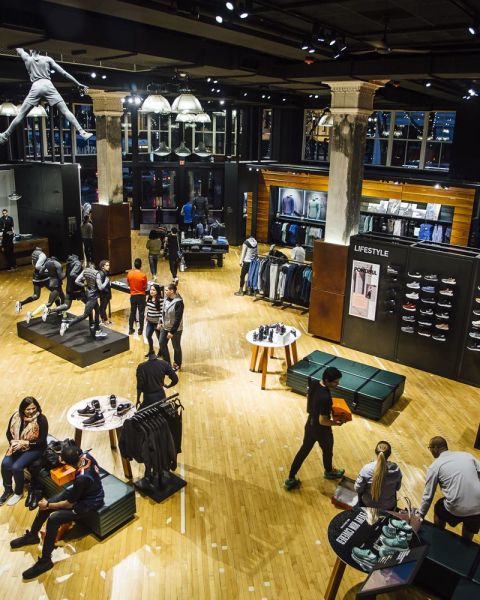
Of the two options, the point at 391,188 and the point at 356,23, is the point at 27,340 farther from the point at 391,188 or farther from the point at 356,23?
the point at 391,188

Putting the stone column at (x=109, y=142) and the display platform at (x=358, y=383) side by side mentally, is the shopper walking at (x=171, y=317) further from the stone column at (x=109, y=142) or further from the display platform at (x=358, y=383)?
the stone column at (x=109, y=142)

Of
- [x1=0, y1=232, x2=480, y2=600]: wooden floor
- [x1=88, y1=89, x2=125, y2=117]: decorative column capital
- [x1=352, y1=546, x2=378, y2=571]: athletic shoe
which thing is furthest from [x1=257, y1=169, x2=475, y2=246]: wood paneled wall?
[x1=352, y1=546, x2=378, y2=571]: athletic shoe

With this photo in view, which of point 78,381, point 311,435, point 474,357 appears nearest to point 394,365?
point 474,357

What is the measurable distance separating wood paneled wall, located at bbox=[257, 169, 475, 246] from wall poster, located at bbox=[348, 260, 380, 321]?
19.6 feet

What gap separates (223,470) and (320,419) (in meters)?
1.45

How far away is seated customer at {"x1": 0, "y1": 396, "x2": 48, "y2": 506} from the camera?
545cm

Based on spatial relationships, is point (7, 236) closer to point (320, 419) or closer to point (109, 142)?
point (109, 142)

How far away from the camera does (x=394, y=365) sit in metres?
9.45

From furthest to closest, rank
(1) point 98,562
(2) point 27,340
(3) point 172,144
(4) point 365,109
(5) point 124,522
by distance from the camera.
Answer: (3) point 172,144 < (2) point 27,340 < (4) point 365,109 < (5) point 124,522 < (1) point 98,562

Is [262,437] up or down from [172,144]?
down

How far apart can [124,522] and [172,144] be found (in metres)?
17.3

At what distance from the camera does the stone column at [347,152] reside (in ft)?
30.4

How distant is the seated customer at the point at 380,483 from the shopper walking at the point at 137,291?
5.97 m

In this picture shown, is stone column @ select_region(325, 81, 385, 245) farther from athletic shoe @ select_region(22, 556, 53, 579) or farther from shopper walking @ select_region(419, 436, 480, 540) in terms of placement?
athletic shoe @ select_region(22, 556, 53, 579)
